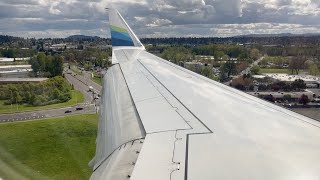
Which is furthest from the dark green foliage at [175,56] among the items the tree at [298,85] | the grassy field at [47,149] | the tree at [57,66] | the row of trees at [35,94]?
the grassy field at [47,149]

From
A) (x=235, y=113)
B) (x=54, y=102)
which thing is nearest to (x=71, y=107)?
(x=54, y=102)

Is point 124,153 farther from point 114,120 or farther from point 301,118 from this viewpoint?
point 301,118

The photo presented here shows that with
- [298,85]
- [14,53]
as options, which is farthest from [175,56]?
[14,53]

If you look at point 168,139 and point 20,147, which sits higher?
point 168,139

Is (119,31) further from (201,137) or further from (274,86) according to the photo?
(274,86)

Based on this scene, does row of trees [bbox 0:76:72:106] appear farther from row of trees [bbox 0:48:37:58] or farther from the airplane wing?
row of trees [bbox 0:48:37:58]

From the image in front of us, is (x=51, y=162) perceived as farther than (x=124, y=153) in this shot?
Yes
